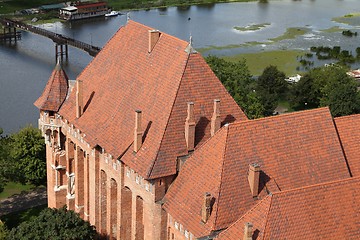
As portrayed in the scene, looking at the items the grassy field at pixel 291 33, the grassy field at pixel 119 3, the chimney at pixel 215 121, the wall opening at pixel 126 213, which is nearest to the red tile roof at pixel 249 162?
the chimney at pixel 215 121

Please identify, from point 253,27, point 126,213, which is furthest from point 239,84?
point 253,27

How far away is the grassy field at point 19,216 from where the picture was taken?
53.0m

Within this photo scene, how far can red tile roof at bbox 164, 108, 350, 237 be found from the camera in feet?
109

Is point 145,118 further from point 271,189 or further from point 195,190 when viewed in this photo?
point 271,189

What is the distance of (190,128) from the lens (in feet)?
119

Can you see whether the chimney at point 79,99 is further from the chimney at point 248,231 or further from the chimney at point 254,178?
the chimney at point 248,231

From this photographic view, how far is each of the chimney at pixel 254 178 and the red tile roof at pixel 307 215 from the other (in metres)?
A: 1.91

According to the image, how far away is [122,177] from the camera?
38.8 metres

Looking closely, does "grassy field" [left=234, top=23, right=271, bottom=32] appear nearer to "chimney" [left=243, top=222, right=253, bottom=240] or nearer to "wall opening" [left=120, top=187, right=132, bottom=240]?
"wall opening" [left=120, top=187, right=132, bottom=240]

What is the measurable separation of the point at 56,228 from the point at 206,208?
12.5 meters

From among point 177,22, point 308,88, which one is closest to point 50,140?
point 308,88

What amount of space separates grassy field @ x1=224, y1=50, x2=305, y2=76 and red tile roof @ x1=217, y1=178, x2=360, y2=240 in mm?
65087

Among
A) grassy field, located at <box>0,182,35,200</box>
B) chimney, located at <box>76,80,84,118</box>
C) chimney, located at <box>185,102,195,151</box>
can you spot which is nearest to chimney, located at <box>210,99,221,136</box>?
chimney, located at <box>185,102,195,151</box>

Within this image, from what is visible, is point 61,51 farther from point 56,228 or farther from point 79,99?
point 56,228
